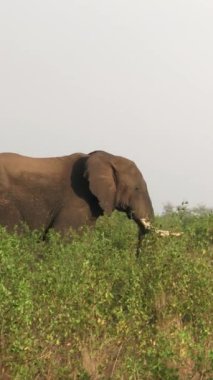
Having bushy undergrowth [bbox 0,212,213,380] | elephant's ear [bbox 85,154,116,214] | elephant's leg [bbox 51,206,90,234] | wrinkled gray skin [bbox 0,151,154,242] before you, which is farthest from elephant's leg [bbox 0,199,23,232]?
bushy undergrowth [bbox 0,212,213,380]

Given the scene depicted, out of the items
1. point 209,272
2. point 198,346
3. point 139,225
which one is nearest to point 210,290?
point 209,272

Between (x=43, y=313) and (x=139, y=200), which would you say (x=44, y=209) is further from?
(x=43, y=313)

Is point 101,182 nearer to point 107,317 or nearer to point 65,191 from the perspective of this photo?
point 65,191

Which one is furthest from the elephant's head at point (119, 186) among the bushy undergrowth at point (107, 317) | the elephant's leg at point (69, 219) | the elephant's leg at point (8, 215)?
the bushy undergrowth at point (107, 317)

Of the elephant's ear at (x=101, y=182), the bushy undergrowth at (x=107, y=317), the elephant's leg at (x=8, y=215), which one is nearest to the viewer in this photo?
the bushy undergrowth at (x=107, y=317)

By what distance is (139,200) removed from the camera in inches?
534

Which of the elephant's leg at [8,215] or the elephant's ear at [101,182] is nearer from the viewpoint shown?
the elephant's leg at [8,215]

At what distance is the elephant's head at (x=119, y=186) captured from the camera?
13117 millimetres

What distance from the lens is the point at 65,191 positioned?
43.3ft

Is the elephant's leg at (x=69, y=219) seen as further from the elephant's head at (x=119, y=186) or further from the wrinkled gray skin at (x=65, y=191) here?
the elephant's head at (x=119, y=186)

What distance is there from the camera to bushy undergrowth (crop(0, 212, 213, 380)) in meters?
5.47

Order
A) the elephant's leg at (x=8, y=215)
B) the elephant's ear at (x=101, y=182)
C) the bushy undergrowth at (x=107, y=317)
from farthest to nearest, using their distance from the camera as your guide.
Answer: the elephant's ear at (x=101, y=182) → the elephant's leg at (x=8, y=215) → the bushy undergrowth at (x=107, y=317)

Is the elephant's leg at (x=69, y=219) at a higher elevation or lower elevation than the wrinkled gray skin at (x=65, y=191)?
lower

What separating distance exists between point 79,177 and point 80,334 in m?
7.49
